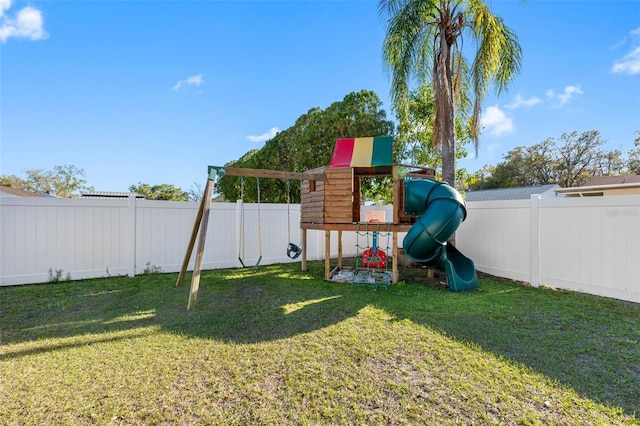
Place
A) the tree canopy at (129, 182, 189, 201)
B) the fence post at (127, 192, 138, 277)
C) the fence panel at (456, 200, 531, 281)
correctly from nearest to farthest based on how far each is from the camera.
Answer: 1. the fence panel at (456, 200, 531, 281)
2. the fence post at (127, 192, 138, 277)
3. the tree canopy at (129, 182, 189, 201)

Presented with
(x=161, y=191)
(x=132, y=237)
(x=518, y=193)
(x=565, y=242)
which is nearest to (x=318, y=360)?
(x=565, y=242)

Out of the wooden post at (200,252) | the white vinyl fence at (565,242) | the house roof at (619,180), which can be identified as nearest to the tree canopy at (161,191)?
the wooden post at (200,252)

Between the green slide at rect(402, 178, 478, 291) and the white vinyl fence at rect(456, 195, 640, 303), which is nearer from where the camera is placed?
the white vinyl fence at rect(456, 195, 640, 303)

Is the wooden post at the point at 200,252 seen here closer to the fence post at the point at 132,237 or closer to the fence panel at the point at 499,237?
the fence post at the point at 132,237

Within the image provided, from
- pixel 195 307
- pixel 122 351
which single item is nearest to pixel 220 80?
pixel 195 307

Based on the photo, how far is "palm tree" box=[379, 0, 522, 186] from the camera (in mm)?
6277

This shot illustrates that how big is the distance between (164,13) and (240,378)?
8094mm

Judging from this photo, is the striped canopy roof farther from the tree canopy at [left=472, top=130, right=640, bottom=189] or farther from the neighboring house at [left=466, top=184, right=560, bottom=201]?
the tree canopy at [left=472, top=130, right=640, bottom=189]

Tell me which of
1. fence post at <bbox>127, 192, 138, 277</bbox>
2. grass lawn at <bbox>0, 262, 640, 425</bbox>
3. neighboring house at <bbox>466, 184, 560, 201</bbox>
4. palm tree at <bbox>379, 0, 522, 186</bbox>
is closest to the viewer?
grass lawn at <bbox>0, 262, 640, 425</bbox>

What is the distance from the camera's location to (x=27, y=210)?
517 centimetres

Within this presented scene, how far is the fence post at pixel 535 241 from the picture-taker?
5.18 metres

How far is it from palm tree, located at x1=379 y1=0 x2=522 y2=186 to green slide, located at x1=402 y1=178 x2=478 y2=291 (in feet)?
5.41

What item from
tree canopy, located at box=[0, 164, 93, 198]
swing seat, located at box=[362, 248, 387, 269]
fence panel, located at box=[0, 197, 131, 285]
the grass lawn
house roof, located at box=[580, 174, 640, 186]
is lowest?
the grass lawn

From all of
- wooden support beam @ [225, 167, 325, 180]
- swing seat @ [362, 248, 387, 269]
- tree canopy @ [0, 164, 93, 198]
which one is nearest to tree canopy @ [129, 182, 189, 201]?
tree canopy @ [0, 164, 93, 198]
